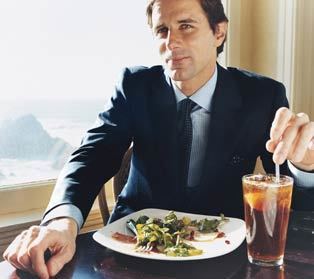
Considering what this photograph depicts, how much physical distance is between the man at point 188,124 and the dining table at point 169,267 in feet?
1.32

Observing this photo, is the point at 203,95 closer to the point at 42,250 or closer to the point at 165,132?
the point at 165,132

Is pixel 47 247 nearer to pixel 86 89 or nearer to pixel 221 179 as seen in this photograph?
pixel 221 179

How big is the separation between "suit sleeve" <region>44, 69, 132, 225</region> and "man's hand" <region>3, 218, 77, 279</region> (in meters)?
0.15

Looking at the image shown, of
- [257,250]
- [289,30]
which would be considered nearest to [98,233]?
[257,250]

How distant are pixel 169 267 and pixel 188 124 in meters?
0.62

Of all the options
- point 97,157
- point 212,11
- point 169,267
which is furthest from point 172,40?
point 169,267

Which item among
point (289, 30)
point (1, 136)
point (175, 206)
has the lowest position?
point (175, 206)

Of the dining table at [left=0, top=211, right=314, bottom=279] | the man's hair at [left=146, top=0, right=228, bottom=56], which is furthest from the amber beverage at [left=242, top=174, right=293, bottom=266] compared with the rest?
the man's hair at [left=146, top=0, right=228, bottom=56]

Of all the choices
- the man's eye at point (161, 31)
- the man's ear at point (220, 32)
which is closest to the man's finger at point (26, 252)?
the man's eye at point (161, 31)

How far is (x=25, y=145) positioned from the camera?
1.79 m

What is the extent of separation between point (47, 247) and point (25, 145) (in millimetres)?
955

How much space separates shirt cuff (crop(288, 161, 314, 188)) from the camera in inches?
46.2

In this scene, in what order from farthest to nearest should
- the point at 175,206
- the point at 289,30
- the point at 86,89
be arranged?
the point at 289,30 < the point at 86,89 < the point at 175,206

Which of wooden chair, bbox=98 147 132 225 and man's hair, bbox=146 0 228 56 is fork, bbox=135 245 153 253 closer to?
wooden chair, bbox=98 147 132 225
